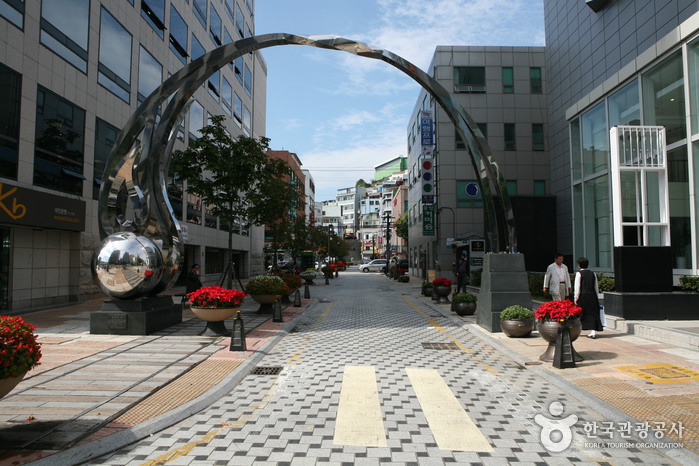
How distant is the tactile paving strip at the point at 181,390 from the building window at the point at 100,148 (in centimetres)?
1442

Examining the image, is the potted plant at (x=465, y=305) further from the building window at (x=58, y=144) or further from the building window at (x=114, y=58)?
the building window at (x=114, y=58)

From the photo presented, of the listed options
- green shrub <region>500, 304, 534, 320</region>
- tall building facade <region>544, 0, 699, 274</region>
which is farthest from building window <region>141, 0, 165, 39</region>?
green shrub <region>500, 304, 534, 320</region>

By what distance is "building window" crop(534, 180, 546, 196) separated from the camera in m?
35.1

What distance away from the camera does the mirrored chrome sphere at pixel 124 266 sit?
11.1 m

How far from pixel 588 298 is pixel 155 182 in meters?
11.2

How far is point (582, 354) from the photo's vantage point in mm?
9023

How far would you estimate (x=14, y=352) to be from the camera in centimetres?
438

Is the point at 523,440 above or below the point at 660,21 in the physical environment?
below

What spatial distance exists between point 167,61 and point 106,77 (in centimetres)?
729

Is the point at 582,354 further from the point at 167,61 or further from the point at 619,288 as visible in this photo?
the point at 167,61

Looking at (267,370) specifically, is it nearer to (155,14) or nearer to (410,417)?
(410,417)

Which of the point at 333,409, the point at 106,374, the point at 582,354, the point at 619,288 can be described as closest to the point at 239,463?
the point at 333,409

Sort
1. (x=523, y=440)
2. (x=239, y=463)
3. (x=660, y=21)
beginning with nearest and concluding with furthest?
(x=239, y=463), (x=523, y=440), (x=660, y=21)

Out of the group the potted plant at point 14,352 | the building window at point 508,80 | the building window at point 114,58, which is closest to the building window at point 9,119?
the building window at point 114,58
